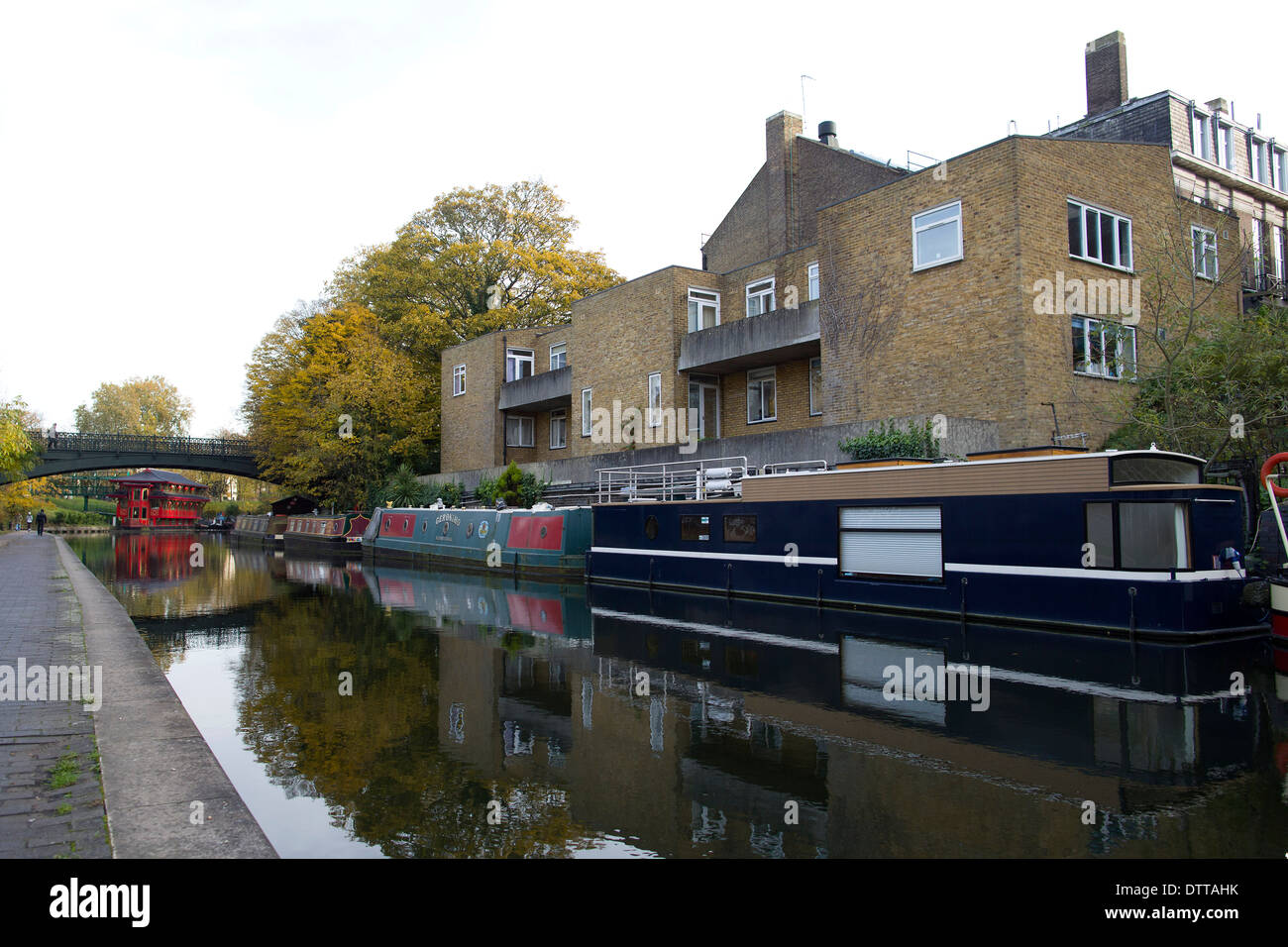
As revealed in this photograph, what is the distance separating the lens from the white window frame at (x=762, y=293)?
2519 centimetres

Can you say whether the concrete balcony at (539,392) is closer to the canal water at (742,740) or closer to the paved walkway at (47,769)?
the canal water at (742,740)

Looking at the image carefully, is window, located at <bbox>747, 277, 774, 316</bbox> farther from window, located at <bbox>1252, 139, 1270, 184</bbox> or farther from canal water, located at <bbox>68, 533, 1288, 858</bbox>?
window, located at <bbox>1252, 139, 1270, 184</bbox>

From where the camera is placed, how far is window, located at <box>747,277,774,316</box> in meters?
25.3

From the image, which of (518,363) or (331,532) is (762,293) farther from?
(331,532)

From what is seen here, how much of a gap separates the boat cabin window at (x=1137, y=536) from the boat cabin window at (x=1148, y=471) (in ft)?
1.26

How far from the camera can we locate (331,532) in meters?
37.1

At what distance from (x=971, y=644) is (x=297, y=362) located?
40.4 m

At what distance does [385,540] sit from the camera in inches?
1251

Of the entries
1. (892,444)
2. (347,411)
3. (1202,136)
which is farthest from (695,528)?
(347,411)

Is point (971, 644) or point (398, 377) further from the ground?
point (398, 377)
